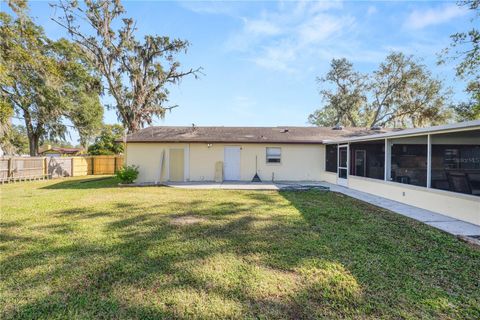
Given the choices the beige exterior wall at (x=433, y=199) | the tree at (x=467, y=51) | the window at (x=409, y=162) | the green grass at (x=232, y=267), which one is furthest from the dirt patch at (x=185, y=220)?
the tree at (x=467, y=51)

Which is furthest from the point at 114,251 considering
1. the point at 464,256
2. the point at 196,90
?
the point at 196,90

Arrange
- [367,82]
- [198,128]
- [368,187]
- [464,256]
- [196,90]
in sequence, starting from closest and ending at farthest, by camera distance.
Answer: [464,256] < [368,187] < [198,128] < [196,90] < [367,82]

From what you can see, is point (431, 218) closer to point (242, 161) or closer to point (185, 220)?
point (185, 220)

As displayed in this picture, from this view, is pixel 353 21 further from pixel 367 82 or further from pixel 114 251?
pixel 367 82

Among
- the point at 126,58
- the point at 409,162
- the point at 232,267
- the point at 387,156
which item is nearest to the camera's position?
the point at 232,267

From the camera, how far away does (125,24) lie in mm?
17203

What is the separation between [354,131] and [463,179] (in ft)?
30.9

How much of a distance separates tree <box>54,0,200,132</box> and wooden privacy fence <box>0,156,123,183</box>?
5.00 metres

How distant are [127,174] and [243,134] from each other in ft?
22.2

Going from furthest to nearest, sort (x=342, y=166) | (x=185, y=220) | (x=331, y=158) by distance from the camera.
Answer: (x=331, y=158)
(x=342, y=166)
(x=185, y=220)

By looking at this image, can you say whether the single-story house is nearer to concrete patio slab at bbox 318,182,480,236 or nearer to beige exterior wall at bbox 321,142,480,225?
beige exterior wall at bbox 321,142,480,225

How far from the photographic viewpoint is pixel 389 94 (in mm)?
22891

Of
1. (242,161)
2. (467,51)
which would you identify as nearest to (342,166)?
(242,161)

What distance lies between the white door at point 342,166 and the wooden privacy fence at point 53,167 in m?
17.8
